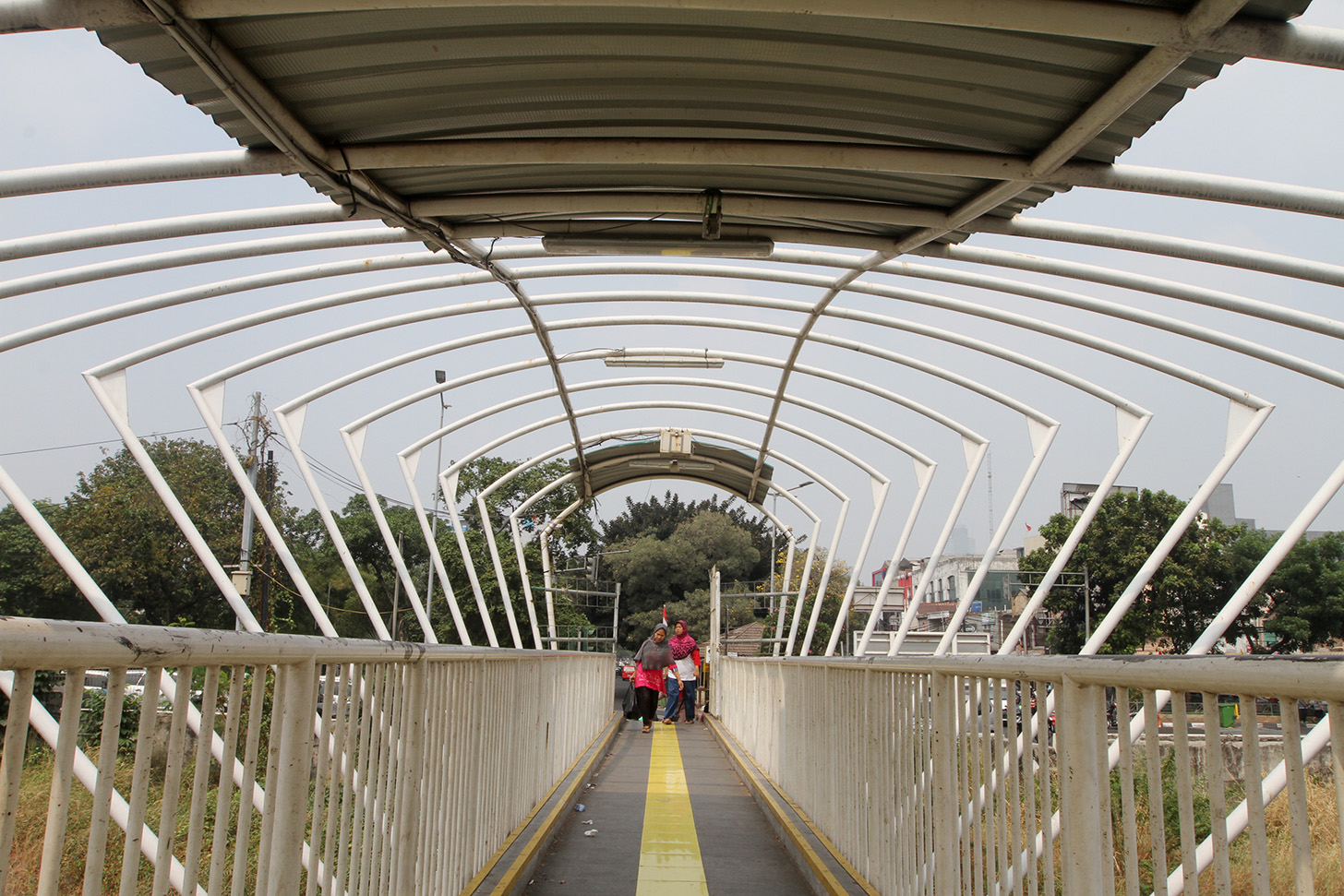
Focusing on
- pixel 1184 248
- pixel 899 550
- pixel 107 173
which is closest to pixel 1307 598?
pixel 899 550

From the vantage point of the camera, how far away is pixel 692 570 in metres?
68.3

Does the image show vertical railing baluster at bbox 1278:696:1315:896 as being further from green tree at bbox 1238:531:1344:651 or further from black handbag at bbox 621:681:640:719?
green tree at bbox 1238:531:1344:651

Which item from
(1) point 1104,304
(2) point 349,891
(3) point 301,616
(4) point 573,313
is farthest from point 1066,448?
(3) point 301,616

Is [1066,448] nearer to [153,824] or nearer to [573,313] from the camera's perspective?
[573,313]

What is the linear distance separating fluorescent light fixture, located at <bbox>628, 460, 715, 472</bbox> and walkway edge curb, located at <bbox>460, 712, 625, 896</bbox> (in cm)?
924

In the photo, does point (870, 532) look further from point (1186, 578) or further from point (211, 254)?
point (1186, 578)

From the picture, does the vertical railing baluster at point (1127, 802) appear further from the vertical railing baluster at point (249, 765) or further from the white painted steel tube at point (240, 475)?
the white painted steel tube at point (240, 475)

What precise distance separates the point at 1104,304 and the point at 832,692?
5.20 meters

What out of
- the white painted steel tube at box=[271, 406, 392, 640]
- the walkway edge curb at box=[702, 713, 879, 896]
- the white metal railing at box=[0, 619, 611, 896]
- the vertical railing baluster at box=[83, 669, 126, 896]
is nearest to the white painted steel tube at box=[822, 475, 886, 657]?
the walkway edge curb at box=[702, 713, 879, 896]

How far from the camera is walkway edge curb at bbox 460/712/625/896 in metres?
5.62

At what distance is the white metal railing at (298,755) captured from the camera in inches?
74.9

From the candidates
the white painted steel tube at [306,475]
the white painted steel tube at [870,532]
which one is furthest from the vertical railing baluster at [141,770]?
the white painted steel tube at [870,532]

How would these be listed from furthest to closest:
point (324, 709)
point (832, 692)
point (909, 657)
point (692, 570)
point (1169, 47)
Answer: point (692, 570) → point (832, 692) → point (909, 657) → point (1169, 47) → point (324, 709)

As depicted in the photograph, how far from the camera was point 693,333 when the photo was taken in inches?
565
